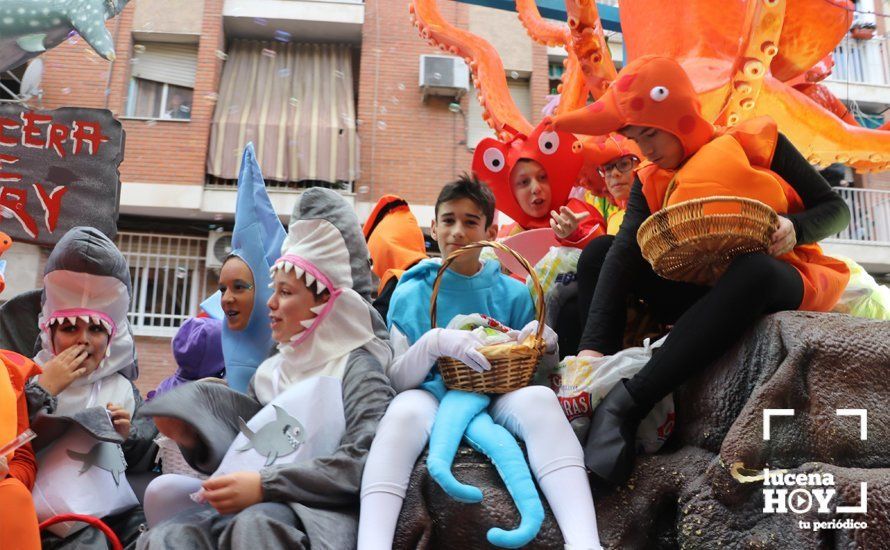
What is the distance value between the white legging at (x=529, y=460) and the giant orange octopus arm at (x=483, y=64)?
6.40 feet

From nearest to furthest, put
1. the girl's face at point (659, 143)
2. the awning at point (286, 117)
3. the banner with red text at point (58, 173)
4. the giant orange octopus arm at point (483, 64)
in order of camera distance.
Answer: the girl's face at point (659, 143)
the banner with red text at point (58, 173)
the giant orange octopus arm at point (483, 64)
the awning at point (286, 117)

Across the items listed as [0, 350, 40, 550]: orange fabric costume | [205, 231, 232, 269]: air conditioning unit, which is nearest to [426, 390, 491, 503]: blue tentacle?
[0, 350, 40, 550]: orange fabric costume

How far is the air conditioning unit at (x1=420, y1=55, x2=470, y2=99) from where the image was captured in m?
8.23

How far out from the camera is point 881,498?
60.6 inches

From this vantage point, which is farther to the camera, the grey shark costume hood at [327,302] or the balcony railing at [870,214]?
the balcony railing at [870,214]

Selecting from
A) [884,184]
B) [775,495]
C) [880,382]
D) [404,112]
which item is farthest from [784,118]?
[884,184]

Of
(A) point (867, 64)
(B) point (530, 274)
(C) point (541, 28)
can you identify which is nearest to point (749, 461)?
(B) point (530, 274)

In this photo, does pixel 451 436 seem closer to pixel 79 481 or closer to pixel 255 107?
pixel 79 481

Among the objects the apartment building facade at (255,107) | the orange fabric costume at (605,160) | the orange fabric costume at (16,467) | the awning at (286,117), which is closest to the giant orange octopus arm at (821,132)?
the orange fabric costume at (605,160)

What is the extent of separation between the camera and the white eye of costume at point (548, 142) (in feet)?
10.7

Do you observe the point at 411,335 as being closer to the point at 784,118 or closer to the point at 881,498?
the point at 881,498

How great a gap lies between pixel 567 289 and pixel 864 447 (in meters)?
1.12

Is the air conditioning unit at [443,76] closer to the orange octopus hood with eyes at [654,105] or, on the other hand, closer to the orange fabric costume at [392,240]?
the orange fabric costume at [392,240]

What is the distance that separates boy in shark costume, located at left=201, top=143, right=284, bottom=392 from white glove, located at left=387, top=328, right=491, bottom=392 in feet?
1.77
